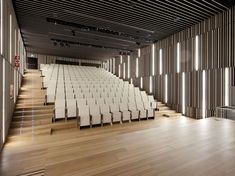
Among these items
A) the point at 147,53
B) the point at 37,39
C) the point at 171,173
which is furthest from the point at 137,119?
the point at 37,39

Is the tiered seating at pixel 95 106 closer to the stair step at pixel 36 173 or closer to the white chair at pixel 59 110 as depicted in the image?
the white chair at pixel 59 110

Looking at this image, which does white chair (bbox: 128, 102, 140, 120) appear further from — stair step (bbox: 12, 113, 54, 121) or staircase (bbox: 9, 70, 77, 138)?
stair step (bbox: 12, 113, 54, 121)

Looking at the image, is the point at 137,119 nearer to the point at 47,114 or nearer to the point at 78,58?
the point at 47,114

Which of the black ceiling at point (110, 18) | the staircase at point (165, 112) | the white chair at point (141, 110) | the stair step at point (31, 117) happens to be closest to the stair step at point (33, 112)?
the stair step at point (31, 117)

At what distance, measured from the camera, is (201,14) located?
432cm

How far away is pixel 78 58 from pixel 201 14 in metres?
8.41

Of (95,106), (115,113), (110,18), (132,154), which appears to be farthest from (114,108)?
(110,18)

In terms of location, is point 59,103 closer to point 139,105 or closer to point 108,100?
point 108,100

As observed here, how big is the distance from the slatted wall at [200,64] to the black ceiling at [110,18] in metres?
0.31

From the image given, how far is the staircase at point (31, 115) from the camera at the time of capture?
307 cm

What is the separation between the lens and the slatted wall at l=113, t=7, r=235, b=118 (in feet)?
Result: 13.4

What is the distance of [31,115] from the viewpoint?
11.7 ft

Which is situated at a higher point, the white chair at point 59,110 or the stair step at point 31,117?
the white chair at point 59,110

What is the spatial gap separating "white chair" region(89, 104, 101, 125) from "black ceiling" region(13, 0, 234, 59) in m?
2.41
